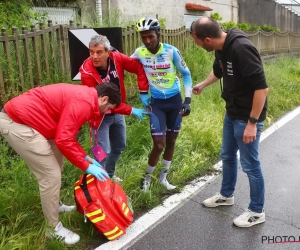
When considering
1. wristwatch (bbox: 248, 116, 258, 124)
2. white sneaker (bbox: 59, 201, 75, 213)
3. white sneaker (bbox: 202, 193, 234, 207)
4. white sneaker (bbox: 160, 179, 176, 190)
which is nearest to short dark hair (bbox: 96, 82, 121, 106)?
wristwatch (bbox: 248, 116, 258, 124)

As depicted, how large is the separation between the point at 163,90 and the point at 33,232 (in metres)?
1.95

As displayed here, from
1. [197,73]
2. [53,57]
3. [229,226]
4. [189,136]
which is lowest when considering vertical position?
[229,226]

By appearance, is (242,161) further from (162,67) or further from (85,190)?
(85,190)

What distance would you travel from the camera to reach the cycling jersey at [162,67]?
12.1ft

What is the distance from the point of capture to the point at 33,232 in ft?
10.0

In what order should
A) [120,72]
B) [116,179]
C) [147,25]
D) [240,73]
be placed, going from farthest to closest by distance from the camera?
[116,179]
[120,72]
[147,25]
[240,73]

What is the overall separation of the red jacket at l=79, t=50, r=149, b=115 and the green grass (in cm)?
90

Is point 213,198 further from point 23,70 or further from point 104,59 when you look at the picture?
point 23,70

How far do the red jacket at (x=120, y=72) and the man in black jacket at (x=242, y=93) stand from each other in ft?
2.74

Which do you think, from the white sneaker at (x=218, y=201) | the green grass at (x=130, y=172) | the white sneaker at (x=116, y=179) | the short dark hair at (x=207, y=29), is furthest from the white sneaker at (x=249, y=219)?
the short dark hair at (x=207, y=29)

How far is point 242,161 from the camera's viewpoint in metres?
→ 3.33

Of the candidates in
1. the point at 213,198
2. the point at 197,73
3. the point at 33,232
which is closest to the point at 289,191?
Result: the point at 213,198

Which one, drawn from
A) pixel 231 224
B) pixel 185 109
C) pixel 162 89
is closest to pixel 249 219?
pixel 231 224

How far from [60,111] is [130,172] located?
1661 millimetres
